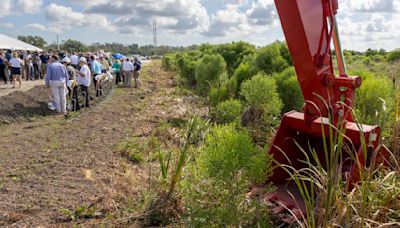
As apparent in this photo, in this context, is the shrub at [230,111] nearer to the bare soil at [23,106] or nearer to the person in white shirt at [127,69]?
the bare soil at [23,106]

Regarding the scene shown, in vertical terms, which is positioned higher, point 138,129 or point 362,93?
point 362,93

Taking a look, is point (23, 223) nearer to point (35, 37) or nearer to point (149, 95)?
point (149, 95)

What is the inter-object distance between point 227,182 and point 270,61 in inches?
396

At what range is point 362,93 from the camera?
6.70 metres

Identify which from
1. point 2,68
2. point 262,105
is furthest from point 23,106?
point 262,105

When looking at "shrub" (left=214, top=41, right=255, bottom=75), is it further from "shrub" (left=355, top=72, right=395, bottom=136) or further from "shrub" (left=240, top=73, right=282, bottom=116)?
"shrub" (left=355, top=72, right=395, bottom=136)

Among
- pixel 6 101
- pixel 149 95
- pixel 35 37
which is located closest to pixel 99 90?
pixel 149 95

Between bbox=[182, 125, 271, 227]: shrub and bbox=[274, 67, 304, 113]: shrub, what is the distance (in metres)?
5.63

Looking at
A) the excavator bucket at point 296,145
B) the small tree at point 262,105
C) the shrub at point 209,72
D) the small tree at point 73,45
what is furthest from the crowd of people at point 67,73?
the small tree at point 73,45

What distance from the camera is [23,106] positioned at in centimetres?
1197

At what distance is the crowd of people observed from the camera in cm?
1141

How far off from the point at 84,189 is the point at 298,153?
310 cm

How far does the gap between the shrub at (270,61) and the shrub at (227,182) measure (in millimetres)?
9399

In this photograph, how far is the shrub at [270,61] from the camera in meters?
12.8
